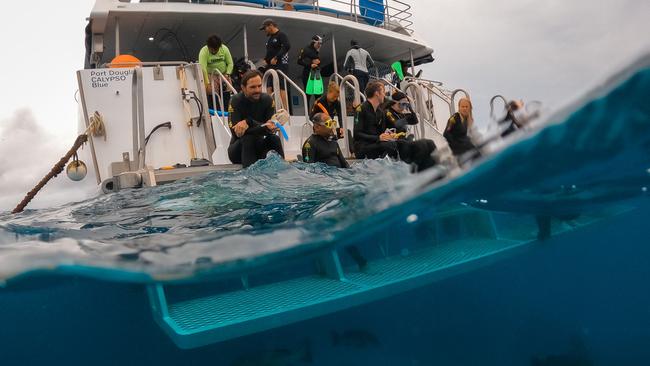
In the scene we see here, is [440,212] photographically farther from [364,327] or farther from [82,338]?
[82,338]

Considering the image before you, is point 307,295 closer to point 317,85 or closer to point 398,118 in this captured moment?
point 398,118

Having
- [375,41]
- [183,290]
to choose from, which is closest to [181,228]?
[183,290]

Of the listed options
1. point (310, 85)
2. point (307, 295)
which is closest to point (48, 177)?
point (307, 295)

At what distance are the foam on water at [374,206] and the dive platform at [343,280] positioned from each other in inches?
9.9

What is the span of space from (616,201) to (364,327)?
6.61ft

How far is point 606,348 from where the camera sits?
13.3 feet

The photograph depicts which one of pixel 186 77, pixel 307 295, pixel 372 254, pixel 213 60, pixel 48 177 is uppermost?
pixel 213 60

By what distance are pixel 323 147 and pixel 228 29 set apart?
5.79 metres

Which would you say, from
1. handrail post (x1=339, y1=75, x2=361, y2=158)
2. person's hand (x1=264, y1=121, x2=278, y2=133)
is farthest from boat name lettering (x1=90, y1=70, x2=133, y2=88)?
handrail post (x1=339, y1=75, x2=361, y2=158)

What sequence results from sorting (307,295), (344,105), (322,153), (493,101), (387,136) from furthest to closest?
(344,105)
(387,136)
(322,153)
(307,295)
(493,101)

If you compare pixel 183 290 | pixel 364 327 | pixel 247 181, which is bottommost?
pixel 364 327

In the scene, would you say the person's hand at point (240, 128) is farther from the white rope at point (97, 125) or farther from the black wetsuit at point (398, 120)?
the white rope at point (97, 125)

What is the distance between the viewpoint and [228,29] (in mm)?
9898

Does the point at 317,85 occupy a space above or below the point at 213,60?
below
